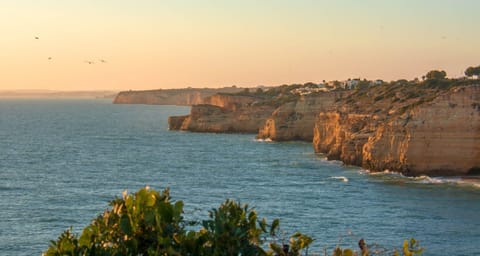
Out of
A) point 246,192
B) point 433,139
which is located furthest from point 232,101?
point 246,192

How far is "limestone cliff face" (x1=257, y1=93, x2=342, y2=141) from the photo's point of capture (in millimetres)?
114500

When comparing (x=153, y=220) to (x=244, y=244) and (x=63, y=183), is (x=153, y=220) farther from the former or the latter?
(x=63, y=183)

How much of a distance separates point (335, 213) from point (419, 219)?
527 centimetres

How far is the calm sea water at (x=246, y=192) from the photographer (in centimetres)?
4278

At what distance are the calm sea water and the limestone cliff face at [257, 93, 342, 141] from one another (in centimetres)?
1134

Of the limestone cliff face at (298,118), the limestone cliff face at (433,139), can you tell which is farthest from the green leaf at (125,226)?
the limestone cliff face at (298,118)

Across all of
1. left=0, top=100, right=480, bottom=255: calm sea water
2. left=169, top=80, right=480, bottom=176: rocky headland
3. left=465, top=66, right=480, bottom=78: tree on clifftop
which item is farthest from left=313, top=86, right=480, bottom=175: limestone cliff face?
left=465, top=66, right=480, bottom=78: tree on clifftop

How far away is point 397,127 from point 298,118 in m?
46.1

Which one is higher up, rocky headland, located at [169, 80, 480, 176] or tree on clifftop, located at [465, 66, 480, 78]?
tree on clifftop, located at [465, 66, 480, 78]

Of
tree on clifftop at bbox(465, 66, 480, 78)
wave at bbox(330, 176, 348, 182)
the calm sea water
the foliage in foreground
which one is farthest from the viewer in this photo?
tree on clifftop at bbox(465, 66, 480, 78)

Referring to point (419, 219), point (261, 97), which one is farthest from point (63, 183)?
point (261, 97)

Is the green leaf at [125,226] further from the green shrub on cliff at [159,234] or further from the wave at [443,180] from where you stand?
the wave at [443,180]

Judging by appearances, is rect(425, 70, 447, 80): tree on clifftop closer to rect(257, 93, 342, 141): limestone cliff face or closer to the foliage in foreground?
rect(257, 93, 342, 141): limestone cliff face

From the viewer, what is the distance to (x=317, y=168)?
252 ft
